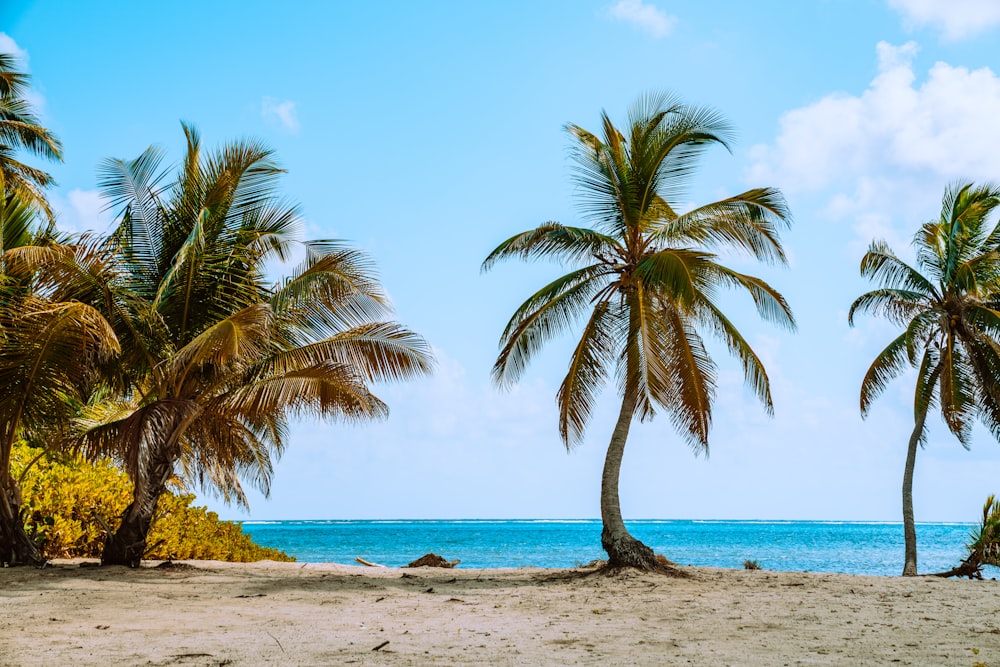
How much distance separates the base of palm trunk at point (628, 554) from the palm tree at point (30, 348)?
7.48 metres

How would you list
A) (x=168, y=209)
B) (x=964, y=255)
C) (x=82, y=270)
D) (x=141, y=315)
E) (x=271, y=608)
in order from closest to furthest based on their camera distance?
(x=271, y=608), (x=82, y=270), (x=141, y=315), (x=168, y=209), (x=964, y=255)

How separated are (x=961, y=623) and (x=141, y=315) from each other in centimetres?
1082

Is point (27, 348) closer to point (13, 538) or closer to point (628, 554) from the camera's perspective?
point (13, 538)

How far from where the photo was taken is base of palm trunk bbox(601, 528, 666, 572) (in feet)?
40.0

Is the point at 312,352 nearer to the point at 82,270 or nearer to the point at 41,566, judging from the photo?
the point at 82,270

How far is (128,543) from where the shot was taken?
12.3 meters

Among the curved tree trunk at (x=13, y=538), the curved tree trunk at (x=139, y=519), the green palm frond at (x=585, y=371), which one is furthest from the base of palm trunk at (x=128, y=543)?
the green palm frond at (x=585, y=371)

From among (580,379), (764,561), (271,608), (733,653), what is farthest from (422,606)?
(764,561)

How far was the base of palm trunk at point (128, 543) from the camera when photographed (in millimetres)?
12258

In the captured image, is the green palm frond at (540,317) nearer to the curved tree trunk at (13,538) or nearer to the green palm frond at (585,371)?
the green palm frond at (585,371)

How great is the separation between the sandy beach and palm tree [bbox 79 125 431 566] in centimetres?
191

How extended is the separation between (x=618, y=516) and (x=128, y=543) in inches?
290

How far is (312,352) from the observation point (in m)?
12.4

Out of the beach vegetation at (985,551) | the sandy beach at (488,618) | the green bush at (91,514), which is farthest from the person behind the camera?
the beach vegetation at (985,551)
